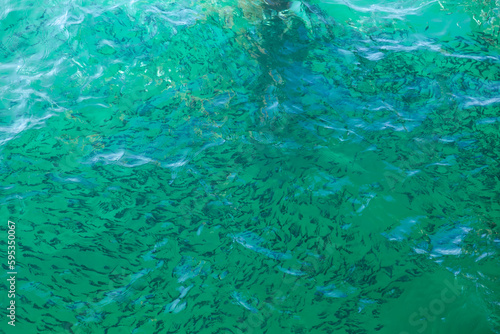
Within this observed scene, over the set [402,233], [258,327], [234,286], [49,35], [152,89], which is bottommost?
[258,327]

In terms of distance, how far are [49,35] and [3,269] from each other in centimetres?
128

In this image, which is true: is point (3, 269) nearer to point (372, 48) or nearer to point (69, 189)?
point (69, 189)

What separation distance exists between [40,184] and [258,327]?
4.58ft

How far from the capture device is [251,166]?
2.11 meters

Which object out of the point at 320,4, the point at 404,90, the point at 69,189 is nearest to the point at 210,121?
the point at 69,189

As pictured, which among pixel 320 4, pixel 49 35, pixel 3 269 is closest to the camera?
pixel 3 269

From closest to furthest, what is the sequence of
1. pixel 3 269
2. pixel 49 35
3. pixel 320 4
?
pixel 3 269 → pixel 49 35 → pixel 320 4

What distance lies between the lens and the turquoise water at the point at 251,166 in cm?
196

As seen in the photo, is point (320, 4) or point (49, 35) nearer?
point (49, 35)

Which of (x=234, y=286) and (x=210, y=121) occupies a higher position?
(x=210, y=121)

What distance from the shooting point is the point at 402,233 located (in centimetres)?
211

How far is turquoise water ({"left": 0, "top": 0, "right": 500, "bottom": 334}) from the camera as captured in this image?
1.96 m

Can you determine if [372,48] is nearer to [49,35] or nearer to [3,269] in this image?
[49,35]

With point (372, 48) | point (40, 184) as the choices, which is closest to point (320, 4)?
point (372, 48)
